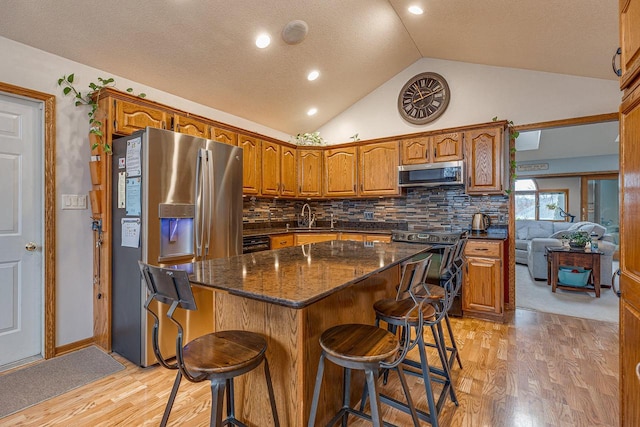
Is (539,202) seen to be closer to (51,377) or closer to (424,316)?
(424,316)

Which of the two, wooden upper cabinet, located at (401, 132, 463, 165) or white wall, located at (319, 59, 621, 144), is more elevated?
white wall, located at (319, 59, 621, 144)

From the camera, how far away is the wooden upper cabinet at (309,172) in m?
4.70

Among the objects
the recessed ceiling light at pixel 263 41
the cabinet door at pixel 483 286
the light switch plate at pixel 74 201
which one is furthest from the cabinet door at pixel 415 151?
the light switch plate at pixel 74 201

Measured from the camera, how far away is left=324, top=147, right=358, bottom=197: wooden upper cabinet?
4.54 m

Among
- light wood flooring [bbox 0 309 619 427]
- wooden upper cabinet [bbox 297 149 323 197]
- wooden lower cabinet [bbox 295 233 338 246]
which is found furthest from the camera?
wooden upper cabinet [bbox 297 149 323 197]

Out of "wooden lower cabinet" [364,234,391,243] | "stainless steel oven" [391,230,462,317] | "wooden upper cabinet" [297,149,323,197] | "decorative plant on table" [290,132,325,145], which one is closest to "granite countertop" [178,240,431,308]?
"stainless steel oven" [391,230,462,317]

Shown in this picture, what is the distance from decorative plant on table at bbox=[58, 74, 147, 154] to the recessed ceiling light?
124 centimetres

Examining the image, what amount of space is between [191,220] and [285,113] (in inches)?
94.4

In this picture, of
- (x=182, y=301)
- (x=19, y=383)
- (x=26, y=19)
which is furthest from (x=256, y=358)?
(x=26, y=19)

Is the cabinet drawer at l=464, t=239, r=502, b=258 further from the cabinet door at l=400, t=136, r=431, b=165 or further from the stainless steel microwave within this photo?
the cabinet door at l=400, t=136, r=431, b=165

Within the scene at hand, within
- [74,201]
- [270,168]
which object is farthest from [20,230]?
[270,168]

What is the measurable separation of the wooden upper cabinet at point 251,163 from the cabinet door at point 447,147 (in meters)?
2.17

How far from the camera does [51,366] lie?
2.39 m

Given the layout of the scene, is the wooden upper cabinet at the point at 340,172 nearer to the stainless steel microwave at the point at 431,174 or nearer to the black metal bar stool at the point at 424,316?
the stainless steel microwave at the point at 431,174
